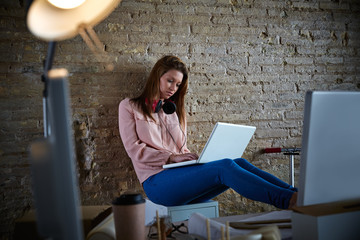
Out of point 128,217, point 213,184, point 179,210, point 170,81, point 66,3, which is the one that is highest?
point 66,3

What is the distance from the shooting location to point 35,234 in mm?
1444

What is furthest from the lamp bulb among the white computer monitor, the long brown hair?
the long brown hair

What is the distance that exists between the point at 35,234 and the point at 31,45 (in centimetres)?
153

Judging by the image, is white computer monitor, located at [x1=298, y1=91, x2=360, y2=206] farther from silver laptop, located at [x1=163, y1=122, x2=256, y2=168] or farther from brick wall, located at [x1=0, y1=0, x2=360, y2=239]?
brick wall, located at [x1=0, y1=0, x2=360, y2=239]

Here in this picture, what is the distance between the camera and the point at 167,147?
2.57 m

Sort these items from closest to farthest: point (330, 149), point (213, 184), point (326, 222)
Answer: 1. point (326, 222)
2. point (330, 149)
3. point (213, 184)

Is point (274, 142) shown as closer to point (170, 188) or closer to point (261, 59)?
point (261, 59)

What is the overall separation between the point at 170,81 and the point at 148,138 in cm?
45

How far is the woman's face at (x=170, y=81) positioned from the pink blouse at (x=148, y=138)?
18 cm

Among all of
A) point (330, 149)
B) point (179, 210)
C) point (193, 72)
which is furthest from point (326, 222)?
point (193, 72)

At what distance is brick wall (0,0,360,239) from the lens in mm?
2465

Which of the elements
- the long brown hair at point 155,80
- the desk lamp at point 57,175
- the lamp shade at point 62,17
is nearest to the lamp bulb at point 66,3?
the lamp shade at point 62,17

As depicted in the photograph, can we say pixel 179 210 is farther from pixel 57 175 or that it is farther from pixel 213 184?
pixel 57 175

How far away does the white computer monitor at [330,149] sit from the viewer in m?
1.01
